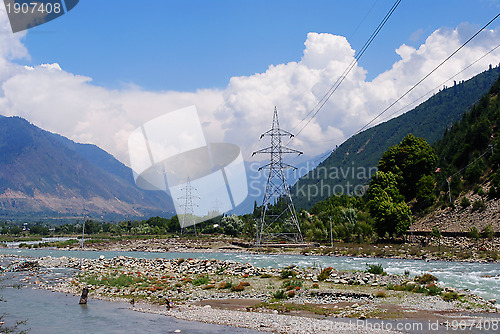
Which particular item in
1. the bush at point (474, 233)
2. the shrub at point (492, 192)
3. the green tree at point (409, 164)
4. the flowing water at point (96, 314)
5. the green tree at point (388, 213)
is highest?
the green tree at point (409, 164)

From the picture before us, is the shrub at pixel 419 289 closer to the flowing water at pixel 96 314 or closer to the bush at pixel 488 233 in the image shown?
the flowing water at pixel 96 314

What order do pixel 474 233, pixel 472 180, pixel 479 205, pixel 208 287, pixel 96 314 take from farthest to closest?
pixel 472 180
pixel 479 205
pixel 474 233
pixel 208 287
pixel 96 314

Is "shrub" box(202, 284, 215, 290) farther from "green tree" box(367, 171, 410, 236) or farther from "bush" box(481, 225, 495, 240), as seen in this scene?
"green tree" box(367, 171, 410, 236)

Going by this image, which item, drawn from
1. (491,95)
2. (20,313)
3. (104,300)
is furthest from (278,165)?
(491,95)

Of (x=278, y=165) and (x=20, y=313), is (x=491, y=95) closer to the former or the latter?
(x=278, y=165)

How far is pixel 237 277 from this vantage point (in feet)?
104

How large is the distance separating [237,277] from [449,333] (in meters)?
19.4

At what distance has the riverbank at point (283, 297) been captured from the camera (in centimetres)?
1738

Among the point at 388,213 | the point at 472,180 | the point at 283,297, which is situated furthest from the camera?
the point at 472,180

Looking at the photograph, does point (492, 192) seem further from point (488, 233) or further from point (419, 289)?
point (419, 289)

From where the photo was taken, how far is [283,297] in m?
22.1

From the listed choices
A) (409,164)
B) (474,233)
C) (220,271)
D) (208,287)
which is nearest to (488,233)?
(474,233)

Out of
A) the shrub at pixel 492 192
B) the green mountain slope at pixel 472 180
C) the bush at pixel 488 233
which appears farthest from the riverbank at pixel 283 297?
the shrub at pixel 492 192

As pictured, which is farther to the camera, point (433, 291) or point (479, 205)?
point (479, 205)
